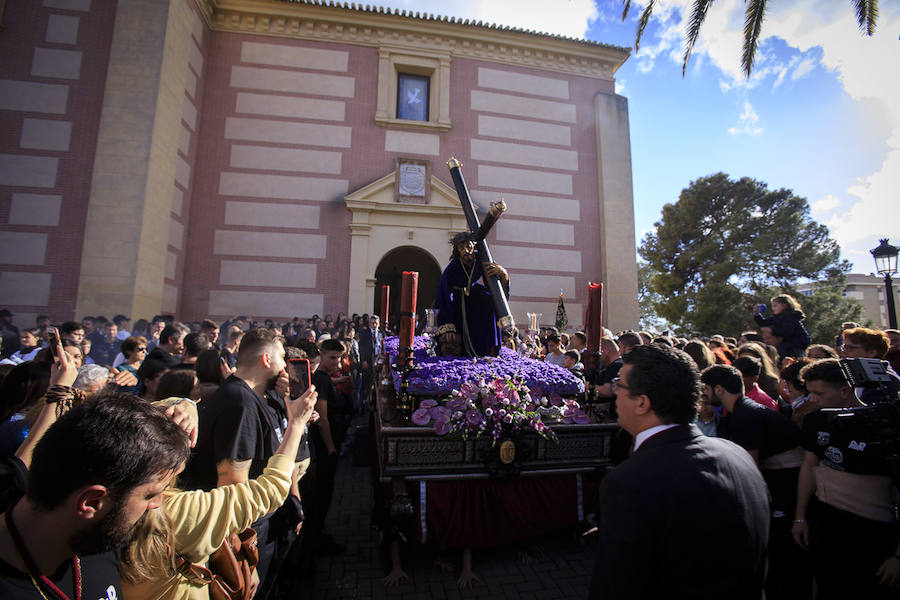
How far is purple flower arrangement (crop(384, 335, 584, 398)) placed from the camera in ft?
12.2

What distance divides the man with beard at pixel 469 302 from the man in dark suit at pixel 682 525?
3473 millimetres

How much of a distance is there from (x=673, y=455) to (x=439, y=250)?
12539mm

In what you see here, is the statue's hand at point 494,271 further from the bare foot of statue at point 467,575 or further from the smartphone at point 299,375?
the smartphone at point 299,375

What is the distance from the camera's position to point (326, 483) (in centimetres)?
393

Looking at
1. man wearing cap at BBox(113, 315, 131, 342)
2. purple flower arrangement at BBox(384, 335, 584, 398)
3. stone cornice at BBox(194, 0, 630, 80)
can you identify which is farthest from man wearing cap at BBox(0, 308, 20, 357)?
stone cornice at BBox(194, 0, 630, 80)

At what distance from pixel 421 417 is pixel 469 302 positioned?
6.53 feet

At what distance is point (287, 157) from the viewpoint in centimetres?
1358

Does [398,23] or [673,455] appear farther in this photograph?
[398,23]

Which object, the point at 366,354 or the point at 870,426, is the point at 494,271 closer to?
the point at 870,426

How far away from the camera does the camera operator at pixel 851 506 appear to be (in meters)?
2.33

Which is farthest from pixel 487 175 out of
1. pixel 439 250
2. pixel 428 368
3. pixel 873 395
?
pixel 873 395

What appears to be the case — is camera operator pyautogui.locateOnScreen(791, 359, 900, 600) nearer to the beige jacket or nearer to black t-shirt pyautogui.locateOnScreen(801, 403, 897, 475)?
black t-shirt pyautogui.locateOnScreen(801, 403, 897, 475)

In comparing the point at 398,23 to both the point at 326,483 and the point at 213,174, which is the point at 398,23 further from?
the point at 326,483

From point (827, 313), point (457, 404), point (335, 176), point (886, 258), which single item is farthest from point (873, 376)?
point (827, 313)
